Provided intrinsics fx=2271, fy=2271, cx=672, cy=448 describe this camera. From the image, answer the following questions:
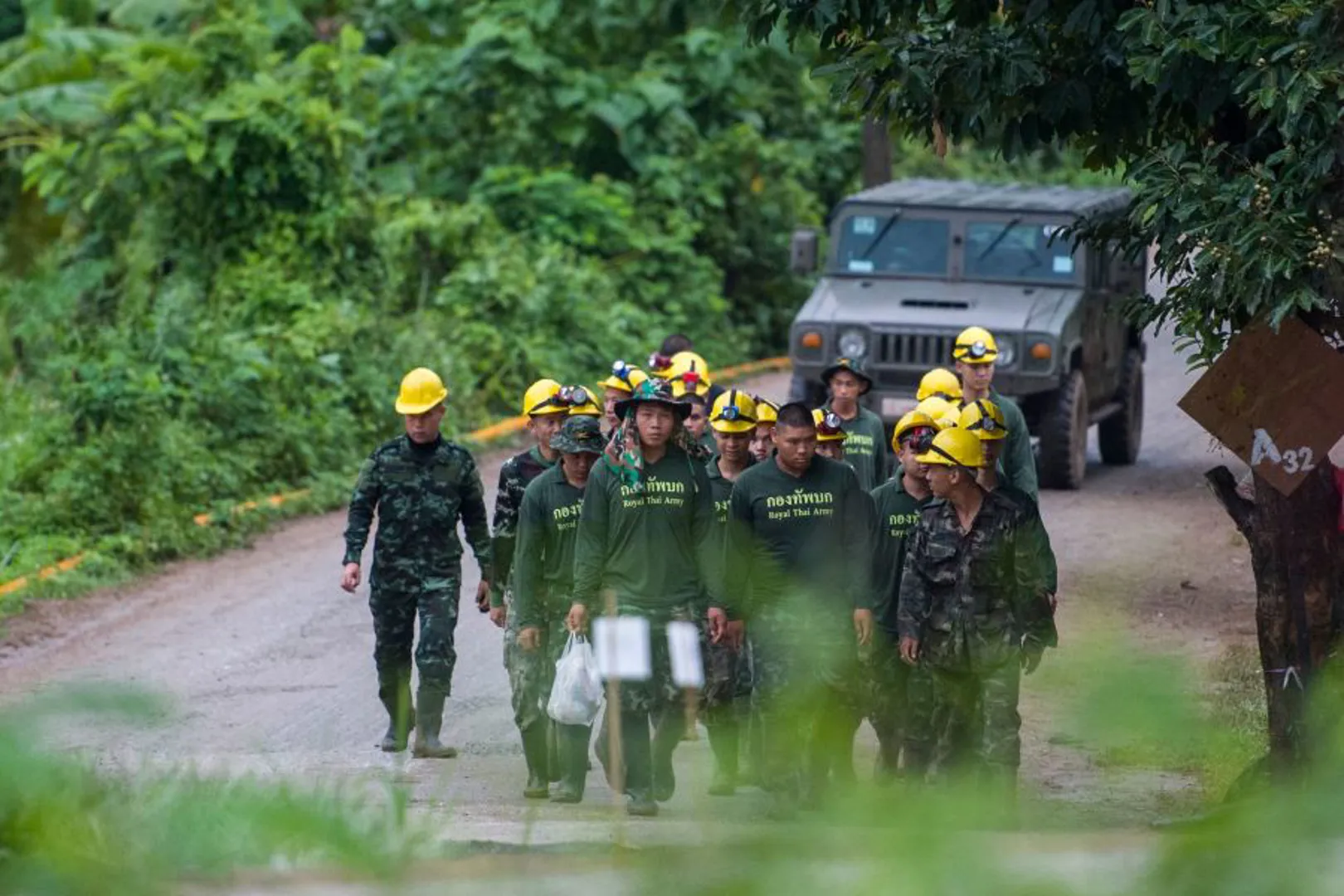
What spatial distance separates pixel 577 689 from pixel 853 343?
29.0 feet

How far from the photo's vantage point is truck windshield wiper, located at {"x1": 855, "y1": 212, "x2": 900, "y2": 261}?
60.6 feet

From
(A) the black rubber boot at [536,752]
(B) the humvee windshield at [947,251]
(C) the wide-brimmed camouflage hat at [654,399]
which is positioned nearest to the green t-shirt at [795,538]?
(C) the wide-brimmed camouflage hat at [654,399]

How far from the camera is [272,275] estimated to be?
21484 mm

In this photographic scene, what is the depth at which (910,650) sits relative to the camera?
880cm

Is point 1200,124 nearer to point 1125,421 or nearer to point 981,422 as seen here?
point 981,422

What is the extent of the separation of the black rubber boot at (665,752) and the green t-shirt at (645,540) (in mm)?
441

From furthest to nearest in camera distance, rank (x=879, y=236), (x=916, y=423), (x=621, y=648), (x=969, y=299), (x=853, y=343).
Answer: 1. (x=879, y=236)
2. (x=969, y=299)
3. (x=853, y=343)
4. (x=916, y=423)
5. (x=621, y=648)

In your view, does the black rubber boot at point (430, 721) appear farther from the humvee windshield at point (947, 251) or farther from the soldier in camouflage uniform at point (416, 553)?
the humvee windshield at point (947, 251)

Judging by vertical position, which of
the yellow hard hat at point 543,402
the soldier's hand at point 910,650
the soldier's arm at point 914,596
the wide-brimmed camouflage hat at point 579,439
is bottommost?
the soldier's hand at point 910,650

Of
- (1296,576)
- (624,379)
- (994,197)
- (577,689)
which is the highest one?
(994,197)

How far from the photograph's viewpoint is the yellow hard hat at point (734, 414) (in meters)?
9.81

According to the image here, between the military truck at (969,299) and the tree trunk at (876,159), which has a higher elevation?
the tree trunk at (876,159)

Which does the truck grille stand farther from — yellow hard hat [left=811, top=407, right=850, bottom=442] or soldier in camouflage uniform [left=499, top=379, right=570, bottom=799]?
yellow hard hat [left=811, top=407, right=850, bottom=442]

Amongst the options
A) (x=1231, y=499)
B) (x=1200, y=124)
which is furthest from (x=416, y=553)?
(x=1200, y=124)
